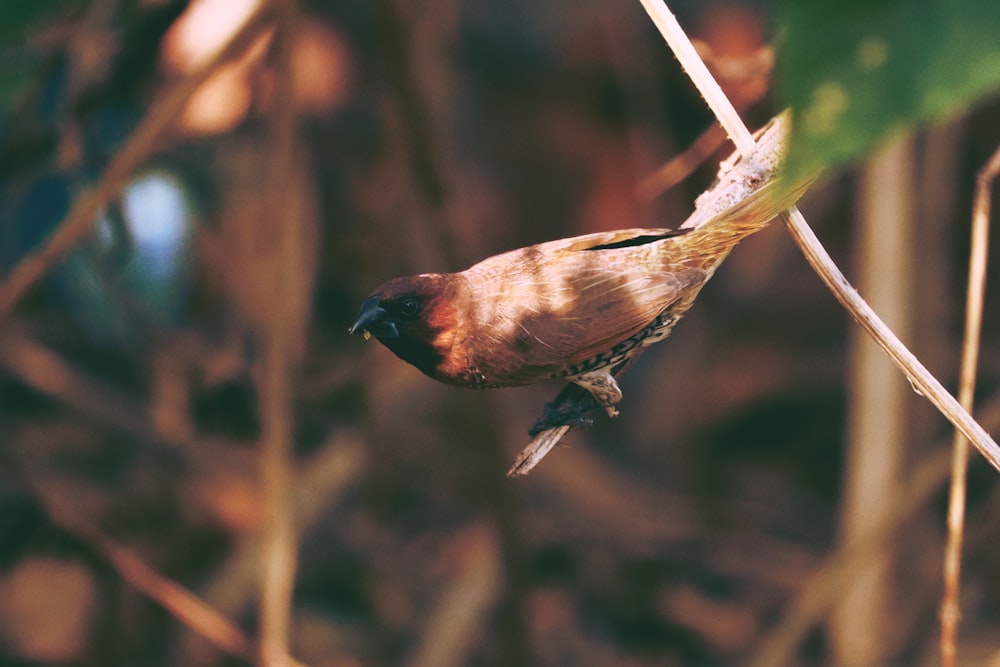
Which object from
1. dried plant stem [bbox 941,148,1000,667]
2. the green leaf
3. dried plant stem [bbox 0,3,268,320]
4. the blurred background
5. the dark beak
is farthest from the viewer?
the blurred background

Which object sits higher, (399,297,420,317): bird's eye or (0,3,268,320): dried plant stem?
(0,3,268,320): dried plant stem

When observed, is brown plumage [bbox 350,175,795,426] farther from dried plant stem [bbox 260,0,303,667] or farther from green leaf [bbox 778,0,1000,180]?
dried plant stem [bbox 260,0,303,667]

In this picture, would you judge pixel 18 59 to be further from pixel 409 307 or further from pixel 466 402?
pixel 409 307

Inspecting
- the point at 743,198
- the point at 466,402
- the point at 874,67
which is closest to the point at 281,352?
the point at 466,402

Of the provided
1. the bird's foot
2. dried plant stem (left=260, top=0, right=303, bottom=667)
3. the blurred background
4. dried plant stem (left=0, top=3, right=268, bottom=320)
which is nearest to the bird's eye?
the bird's foot

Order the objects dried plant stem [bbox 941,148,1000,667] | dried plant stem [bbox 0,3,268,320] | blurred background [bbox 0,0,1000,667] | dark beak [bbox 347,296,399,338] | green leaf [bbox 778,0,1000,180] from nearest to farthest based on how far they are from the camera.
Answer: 1. green leaf [bbox 778,0,1000,180]
2. dark beak [bbox 347,296,399,338]
3. dried plant stem [bbox 941,148,1000,667]
4. dried plant stem [bbox 0,3,268,320]
5. blurred background [bbox 0,0,1000,667]

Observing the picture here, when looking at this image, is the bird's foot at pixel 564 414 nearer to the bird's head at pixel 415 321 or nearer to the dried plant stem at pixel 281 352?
the bird's head at pixel 415 321

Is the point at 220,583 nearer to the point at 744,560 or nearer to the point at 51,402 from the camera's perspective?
the point at 51,402

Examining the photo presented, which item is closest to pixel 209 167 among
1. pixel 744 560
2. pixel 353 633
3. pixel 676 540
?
pixel 353 633

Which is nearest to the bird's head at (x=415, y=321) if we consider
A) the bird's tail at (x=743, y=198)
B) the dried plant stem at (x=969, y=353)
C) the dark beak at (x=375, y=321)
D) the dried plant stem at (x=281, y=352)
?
the dark beak at (x=375, y=321)
